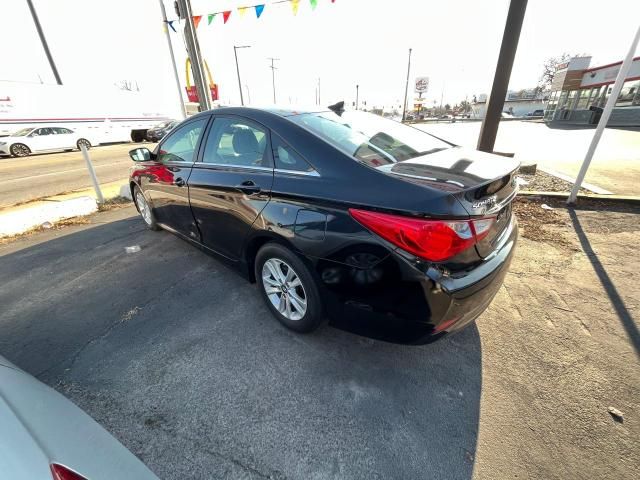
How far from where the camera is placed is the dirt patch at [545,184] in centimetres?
593

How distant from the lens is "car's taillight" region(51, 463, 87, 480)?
0.83 m

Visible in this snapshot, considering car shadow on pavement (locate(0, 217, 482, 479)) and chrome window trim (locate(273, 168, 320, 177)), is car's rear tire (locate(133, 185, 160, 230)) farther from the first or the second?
chrome window trim (locate(273, 168, 320, 177))

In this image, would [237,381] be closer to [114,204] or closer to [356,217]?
[356,217]

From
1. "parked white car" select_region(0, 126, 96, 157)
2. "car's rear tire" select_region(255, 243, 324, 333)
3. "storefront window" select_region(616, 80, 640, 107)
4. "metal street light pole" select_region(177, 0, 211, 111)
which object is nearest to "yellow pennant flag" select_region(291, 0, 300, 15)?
"metal street light pole" select_region(177, 0, 211, 111)

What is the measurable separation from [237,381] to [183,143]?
2.55 m

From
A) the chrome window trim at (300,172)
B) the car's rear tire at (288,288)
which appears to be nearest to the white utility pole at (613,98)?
the chrome window trim at (300,172)

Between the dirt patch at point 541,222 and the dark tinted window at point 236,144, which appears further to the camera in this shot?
the dirt patch at point 541,222

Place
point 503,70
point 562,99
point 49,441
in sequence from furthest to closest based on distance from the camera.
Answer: point 562,99 < point 503,70 < point 49,441

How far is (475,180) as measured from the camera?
180 cm

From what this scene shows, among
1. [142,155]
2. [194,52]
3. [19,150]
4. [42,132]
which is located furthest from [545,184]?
[42,132]

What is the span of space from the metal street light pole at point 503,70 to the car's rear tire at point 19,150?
21427 millimetres

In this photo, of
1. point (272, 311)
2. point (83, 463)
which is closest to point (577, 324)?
point (272, 311)

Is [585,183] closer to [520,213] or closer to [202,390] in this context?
[520,213]

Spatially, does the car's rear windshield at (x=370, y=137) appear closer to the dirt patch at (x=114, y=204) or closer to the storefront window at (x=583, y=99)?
the dirt patch at (x=114, y=204)
